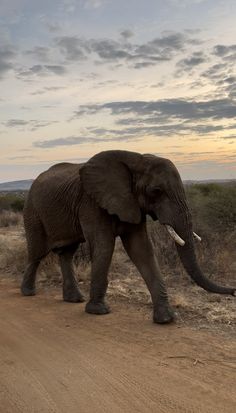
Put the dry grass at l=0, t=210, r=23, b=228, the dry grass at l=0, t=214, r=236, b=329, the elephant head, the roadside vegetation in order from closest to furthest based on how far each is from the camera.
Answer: the elephant head → the dry grass at l=0, t=214, r=236, b=329 → the roadside vegetation → the dry grass at l=0, t=210, r=23, b=228

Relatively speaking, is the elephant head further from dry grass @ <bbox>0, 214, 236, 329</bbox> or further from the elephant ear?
dry grass @ <bbox>0, 214, 236, 329</bbox>

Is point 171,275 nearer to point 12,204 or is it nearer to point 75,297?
point 75,297

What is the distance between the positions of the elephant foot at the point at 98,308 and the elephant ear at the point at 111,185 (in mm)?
1398

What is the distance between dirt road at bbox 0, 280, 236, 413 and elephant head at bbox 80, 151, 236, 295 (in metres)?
1.07

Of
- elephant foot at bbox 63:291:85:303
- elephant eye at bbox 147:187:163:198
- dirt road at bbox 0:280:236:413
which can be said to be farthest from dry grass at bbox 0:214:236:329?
elephant eye at bbox 147:187:163:198

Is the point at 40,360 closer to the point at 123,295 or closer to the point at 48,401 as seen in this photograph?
the point at 48,401

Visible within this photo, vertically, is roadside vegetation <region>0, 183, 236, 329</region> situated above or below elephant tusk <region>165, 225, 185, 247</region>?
below

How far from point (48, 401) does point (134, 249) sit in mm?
3561

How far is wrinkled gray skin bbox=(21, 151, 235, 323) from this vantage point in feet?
23.5

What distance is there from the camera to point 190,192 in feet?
54.2

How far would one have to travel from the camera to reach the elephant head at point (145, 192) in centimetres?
709

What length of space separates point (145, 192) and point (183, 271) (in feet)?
12.0

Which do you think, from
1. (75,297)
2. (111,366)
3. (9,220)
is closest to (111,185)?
(75,297)

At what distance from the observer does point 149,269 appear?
7781mm
